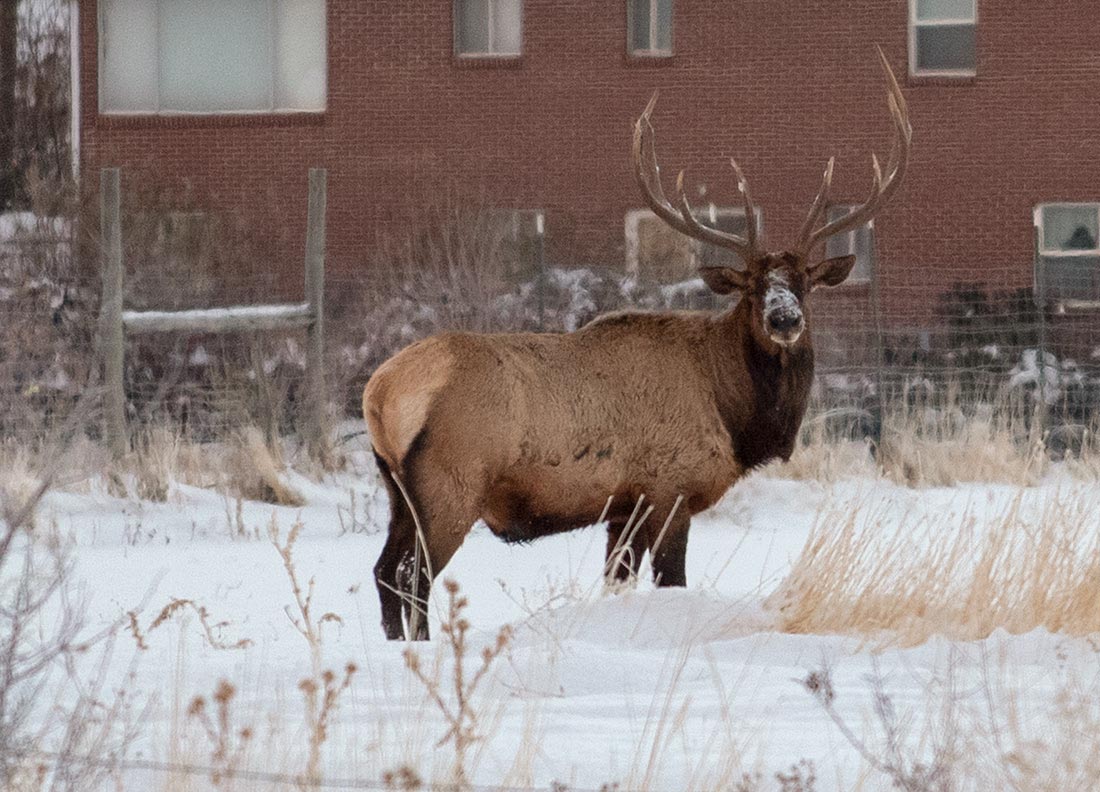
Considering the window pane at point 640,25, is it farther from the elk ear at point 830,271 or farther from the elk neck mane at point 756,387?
the elk neck mane at point 756,387

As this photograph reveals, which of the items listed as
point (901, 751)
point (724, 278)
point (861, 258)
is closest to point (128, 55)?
point (861, 258)

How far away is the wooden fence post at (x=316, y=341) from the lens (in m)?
13.2

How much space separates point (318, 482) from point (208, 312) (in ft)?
5.11

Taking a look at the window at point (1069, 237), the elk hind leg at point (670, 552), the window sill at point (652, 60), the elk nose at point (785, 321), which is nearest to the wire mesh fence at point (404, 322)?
the window at point (1069, 237)

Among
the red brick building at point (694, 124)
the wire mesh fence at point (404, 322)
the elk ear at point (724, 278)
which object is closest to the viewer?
the elk ear at point (724, 278)

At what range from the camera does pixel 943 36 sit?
2194 centimetres

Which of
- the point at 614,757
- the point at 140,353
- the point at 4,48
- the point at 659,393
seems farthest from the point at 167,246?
the point at 614,757

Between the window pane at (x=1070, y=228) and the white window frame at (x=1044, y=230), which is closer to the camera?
the white window frame at (x=1044, y=230)

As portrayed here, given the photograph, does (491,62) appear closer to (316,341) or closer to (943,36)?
(943,36)

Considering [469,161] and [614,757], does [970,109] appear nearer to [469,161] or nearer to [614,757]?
[469,161]

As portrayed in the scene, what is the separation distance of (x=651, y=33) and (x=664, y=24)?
187 mm

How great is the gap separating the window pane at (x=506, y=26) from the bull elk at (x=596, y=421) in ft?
44.4

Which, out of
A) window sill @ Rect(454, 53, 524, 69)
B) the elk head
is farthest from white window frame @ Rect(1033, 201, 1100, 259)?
the elk head

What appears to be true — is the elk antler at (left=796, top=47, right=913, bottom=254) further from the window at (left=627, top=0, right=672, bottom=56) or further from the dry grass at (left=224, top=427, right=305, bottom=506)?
the window at (left=627, top=0, right=672, bottom=56)
